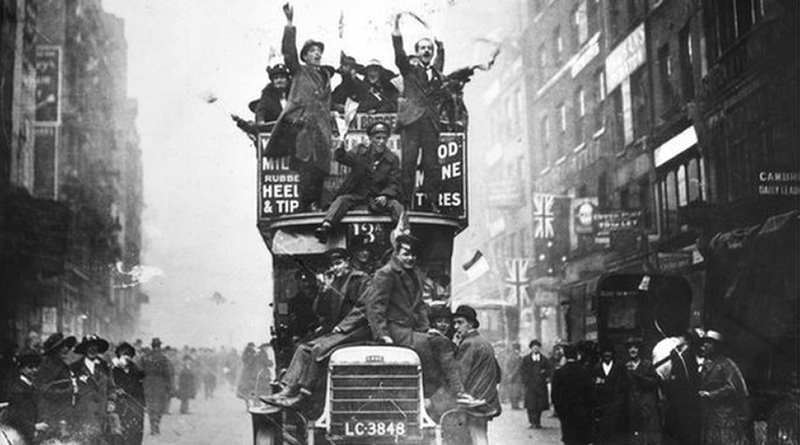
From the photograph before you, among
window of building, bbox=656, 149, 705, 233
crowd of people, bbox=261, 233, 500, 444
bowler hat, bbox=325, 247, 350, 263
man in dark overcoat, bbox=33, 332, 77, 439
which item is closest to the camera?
crowd of people, bbox=261, 233, 500, 444

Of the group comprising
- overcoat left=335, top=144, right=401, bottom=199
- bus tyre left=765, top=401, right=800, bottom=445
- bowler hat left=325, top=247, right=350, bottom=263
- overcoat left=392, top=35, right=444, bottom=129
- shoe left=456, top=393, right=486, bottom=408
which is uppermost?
overcoat left=392, top=35, right=444, bottom=129

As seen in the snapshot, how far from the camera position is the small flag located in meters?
7.42

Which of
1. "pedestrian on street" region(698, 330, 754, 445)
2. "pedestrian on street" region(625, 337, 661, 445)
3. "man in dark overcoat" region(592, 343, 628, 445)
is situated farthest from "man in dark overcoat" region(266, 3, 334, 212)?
"pedestrian on street" region(698, 330, 754, 445)

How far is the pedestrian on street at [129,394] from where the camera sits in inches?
287

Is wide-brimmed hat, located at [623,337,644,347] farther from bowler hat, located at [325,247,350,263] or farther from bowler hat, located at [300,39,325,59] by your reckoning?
bowler hat, located at [300,39,325,59]

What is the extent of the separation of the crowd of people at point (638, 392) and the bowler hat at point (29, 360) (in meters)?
3.23

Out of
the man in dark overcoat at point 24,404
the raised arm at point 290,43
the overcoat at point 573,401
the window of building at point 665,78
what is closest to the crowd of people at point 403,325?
the overcoat at point 573,401

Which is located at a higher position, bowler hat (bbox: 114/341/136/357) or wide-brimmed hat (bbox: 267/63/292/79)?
wide-brimmed hat (bbox: 267/63/292/79)

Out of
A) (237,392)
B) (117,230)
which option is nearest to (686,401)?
(237,392)

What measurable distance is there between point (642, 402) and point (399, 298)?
1931 mm

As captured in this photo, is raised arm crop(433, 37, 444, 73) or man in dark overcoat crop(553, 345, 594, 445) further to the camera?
raised arm crop(433, 37, 444, 73)

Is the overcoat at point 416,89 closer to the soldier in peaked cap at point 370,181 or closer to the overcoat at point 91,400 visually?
the soldier in peaked cap at point 370,181

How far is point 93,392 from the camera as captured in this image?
7254 millimetres

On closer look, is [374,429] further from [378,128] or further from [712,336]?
[712,336]
